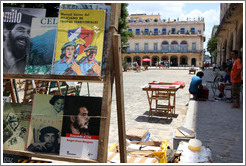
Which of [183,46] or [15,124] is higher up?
[183,46]

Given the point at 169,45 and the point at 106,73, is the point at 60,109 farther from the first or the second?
the point at 169,45

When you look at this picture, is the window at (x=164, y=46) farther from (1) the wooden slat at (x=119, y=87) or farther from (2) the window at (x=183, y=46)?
(1) the wooden slat at (x=119, y=87)

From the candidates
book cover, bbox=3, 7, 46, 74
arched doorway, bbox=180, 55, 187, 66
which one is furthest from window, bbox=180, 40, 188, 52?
book cover, bbox=3, 7, 46, 74

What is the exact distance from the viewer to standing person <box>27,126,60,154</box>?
1837 mm

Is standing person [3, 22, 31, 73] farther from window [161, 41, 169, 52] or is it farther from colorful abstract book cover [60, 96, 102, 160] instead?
window [161, 41, 169, 52]

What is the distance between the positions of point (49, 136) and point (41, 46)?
28.5 inches

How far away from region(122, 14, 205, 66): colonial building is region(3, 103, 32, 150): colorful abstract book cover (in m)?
57.4

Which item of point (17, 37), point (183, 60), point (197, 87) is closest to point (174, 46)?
point (183, 60)

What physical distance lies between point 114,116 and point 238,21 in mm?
16959

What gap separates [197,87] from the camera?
8.05 m

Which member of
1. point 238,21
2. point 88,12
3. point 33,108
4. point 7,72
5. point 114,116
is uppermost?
point 238,21

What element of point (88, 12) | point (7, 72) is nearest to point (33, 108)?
point (7, 72)

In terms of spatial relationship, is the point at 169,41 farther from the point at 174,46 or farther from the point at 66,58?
the point at 66,58

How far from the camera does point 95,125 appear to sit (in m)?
1.78
